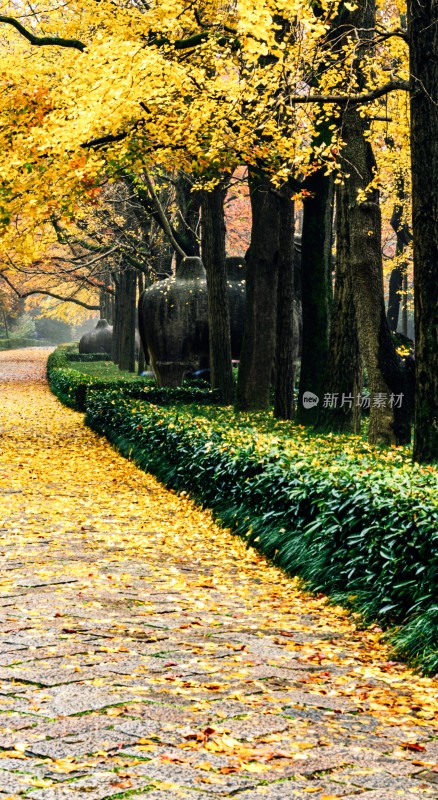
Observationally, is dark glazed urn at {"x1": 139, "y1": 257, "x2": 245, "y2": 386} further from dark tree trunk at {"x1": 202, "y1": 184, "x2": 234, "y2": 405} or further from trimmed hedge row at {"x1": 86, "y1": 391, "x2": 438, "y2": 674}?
trimmed hedge row at {"x1": 86, "y1": 391, "x2": 438, "y2": 674}

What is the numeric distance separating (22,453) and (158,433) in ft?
9.76

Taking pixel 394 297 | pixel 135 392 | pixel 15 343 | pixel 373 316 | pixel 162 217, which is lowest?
pixel 135 392

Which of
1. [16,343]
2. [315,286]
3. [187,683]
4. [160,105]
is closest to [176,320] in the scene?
[315,286]

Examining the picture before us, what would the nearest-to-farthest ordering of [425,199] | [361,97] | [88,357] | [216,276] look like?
[425,199], [361,97], [216,276], [88,357]

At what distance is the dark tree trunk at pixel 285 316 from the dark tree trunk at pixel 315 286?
2.20ft

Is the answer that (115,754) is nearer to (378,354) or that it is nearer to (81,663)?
(81,663)

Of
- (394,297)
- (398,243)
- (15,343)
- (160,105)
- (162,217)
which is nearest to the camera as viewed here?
(160,105)

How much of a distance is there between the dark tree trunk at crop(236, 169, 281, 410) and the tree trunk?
4.35 meters

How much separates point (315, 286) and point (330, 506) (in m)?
7.77

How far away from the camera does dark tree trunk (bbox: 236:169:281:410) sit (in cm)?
1702

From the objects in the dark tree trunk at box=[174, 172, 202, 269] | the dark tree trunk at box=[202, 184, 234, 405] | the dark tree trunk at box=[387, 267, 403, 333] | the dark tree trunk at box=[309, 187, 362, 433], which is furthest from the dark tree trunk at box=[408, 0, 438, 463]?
the dark tree trunk at box=[387, 267, 403, 333]

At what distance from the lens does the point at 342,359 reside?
13844 mm

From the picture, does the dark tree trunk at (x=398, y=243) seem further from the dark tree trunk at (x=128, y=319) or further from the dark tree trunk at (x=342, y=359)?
the dark tree trunk at (x=342, y=359)

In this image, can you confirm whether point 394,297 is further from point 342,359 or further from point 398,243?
point 342,359
